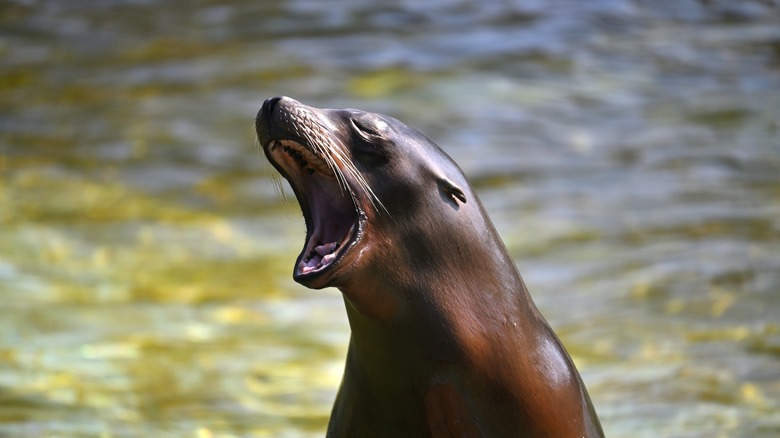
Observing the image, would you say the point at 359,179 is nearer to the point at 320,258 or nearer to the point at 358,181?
the point at 358,181

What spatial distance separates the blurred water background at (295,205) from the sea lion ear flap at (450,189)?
201 cm

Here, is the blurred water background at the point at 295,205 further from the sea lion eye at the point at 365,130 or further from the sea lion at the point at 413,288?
the sea lion eye at the point at 365,130

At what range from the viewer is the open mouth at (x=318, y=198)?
10.2 feet

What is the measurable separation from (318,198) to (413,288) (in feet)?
1.17

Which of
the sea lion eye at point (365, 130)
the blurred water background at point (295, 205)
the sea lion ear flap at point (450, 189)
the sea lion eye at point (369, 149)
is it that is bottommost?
the sea lion ear flap at point (450, 189)

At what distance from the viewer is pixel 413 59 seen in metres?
11.1

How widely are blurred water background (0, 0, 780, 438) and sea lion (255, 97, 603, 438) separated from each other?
6.06ft

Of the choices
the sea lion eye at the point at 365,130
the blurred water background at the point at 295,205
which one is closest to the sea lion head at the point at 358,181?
the sea lion eye at the point at 365,130

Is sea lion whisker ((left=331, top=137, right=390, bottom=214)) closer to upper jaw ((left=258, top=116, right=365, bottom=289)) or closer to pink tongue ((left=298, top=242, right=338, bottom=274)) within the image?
upper jaw ((left=258, top=116, right=365, bottom=289))

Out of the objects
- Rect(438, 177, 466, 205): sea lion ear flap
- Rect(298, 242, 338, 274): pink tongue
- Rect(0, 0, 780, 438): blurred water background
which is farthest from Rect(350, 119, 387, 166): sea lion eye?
Rect(0, 0, 780, 438): blurred water background

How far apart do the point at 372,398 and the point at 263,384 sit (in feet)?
8.32

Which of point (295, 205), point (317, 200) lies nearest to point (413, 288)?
point (317, 200)

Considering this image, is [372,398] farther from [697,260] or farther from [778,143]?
[778,143]

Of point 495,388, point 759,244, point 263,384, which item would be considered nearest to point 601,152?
point 759,244
